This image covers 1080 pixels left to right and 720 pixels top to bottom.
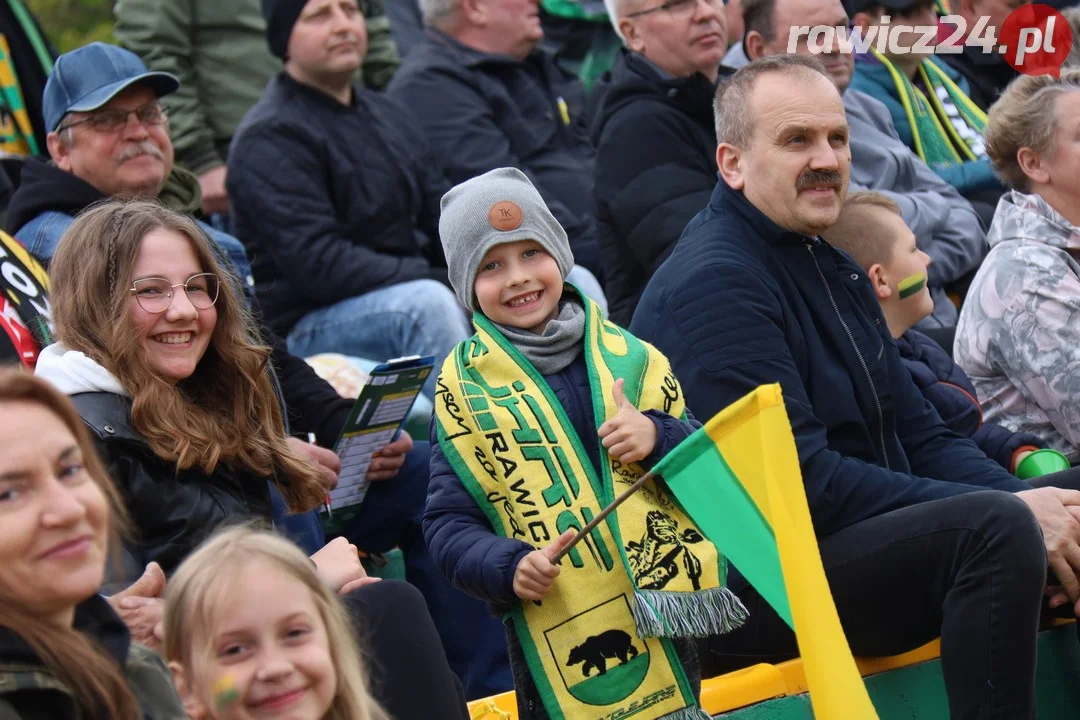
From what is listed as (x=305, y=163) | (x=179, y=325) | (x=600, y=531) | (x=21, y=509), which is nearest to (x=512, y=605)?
(x=600, y=531)

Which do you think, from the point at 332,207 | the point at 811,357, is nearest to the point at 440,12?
the point at 332,207

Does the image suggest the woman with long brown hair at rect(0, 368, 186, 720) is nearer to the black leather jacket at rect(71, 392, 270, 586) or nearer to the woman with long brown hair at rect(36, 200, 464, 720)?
the woman with long brown hair at rect(36, 200, 464, 720)

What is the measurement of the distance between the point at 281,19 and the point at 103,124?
1.40 metres

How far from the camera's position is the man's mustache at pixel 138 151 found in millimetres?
4840

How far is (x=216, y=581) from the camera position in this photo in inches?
101

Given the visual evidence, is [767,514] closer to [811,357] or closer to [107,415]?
[811,357]

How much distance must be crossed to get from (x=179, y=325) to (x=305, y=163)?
2272 mm

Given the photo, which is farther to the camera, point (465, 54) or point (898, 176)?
point (465, 54)

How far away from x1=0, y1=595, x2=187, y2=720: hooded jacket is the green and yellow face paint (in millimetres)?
57

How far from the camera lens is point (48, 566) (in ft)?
7.68

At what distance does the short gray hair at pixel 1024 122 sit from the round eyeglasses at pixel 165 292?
9.71ft

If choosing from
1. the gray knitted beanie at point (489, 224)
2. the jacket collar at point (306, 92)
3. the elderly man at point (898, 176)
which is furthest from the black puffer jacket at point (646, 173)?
the gray knitted beanie at point (489, 224)

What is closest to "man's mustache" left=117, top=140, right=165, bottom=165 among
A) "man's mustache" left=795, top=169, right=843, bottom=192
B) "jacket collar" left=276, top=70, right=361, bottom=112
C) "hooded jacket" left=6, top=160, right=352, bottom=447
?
"hooded jacket" left=6, top=160, right=352, bottom=447

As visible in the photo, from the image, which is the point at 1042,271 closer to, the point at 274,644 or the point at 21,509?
the point at 274,644
